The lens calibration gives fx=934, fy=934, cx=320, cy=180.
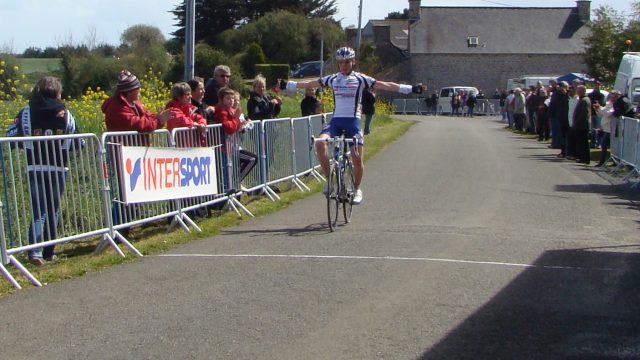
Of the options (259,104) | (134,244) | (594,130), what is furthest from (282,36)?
(134,244)

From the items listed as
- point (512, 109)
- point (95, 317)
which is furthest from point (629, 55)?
point (95, 317)

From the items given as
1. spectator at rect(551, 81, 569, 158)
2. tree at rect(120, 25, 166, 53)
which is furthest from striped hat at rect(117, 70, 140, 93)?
tree at rect(120, 25, 166, 53)

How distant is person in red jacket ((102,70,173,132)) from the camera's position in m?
10.1

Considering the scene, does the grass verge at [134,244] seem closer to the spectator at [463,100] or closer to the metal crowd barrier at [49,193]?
the metal crowd barrier at [49,193]

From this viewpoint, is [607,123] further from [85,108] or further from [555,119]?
[85,108]

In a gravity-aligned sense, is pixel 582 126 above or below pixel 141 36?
below

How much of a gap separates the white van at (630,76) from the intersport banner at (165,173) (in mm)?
17094

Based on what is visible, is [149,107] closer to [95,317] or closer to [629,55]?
[95,317]

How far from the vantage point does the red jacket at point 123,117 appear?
1007cm

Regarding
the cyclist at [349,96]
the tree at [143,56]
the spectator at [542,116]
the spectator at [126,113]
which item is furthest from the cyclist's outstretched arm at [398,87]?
the tree at [143,56]

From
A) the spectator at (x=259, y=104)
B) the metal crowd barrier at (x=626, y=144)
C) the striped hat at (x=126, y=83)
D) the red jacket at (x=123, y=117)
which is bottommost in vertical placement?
the metal crowd barrier at (x=626, y=144)

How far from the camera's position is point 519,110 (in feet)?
123

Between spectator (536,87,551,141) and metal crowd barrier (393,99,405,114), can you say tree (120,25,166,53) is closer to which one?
metal crowd barrier (393,99,405,114)

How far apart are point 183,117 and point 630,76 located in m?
18.5
